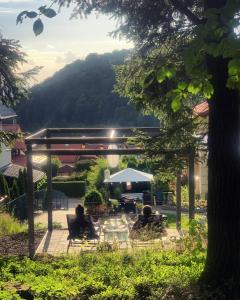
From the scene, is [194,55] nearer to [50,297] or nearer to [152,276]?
[50,297]

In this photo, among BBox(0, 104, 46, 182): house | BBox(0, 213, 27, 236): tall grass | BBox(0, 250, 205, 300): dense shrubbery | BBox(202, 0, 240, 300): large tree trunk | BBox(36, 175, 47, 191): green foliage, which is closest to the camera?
BBox(0, 250, 205, 300): dense shrubbery

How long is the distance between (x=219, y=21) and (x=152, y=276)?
3.64m

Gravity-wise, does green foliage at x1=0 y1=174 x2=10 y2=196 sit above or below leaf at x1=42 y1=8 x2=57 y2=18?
below

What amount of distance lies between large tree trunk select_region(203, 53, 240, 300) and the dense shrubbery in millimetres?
432

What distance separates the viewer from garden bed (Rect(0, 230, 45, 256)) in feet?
37.3

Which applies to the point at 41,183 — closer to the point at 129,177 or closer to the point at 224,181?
the point at 129,177

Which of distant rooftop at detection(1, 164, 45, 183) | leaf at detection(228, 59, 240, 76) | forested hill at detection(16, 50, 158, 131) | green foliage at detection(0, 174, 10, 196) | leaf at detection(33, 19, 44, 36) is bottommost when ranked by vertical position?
green foliage at detection(0, 174, 10, 196)

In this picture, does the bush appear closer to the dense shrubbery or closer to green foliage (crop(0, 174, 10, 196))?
green foliage (crop(0, 174, 10, 196))

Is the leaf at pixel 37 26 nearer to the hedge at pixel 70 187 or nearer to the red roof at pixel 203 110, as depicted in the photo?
the red roof at pixel 203 110

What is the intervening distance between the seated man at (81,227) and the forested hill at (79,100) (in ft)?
221

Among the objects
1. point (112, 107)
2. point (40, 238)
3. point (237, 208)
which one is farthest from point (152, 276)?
point (112, 107)

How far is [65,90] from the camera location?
94.7 m

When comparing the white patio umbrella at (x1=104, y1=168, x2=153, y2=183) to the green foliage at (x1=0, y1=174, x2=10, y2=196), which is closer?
the white patio umbrella at (x1=104, y1=168, x2=153, y2=183)

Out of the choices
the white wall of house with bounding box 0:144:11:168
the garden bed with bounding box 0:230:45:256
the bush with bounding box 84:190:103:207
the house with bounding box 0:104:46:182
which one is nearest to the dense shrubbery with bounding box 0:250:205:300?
the garden bed with bounding box 0:230:45:256
